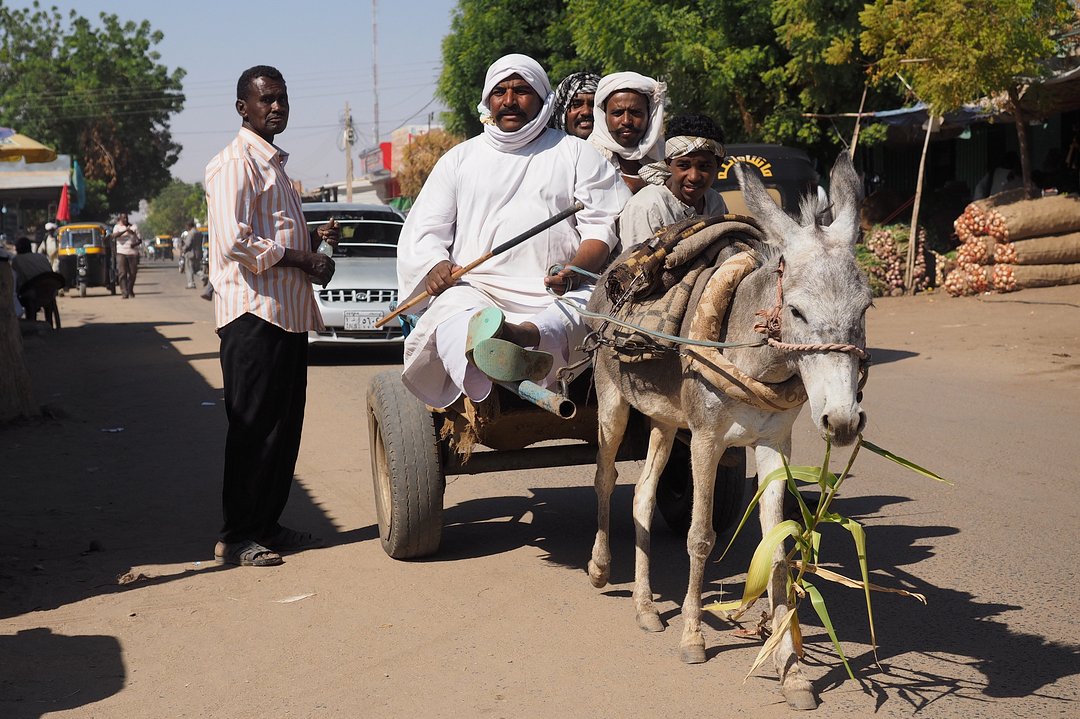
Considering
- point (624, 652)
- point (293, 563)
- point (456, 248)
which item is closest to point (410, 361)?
point (456, 248)

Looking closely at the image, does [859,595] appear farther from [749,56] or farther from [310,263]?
[749,56]

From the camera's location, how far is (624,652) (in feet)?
14.7

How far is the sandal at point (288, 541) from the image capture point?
6.15 metres

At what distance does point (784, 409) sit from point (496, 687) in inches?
57.2

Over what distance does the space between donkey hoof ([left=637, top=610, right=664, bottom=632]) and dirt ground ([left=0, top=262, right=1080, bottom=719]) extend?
0.13ft

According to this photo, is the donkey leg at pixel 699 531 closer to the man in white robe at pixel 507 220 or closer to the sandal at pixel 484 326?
the sandal at pixel 484 326

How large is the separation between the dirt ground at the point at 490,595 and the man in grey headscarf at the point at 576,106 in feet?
7.69

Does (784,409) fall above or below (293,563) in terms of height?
above

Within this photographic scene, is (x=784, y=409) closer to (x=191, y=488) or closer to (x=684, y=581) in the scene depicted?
(x=684, y=581)

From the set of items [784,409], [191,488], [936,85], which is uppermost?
[936,85]

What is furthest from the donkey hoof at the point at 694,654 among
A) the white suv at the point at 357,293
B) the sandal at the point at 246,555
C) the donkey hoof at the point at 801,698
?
the white suv at the point at 357,293

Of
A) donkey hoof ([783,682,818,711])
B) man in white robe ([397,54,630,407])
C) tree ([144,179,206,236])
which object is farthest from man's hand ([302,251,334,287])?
tree ([144,179,206,236])

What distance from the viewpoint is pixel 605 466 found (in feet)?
17.2

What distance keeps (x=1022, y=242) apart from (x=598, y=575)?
1398 cm
